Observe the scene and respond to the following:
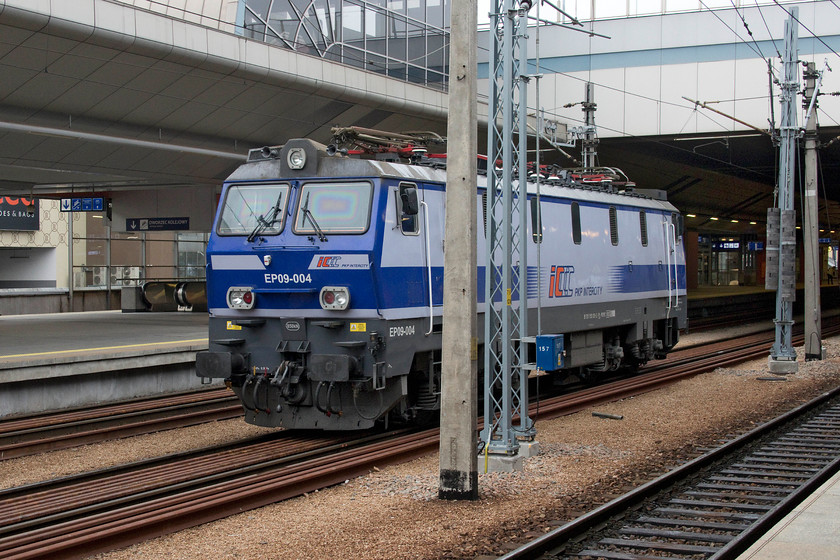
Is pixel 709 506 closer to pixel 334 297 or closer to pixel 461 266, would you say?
pixel 461 266

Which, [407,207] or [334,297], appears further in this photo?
[407,207]

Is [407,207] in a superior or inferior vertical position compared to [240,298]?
superior

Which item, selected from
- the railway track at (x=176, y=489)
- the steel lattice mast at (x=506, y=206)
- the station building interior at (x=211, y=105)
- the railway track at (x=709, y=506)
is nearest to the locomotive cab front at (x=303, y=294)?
the railway track at (x=176, y=489)

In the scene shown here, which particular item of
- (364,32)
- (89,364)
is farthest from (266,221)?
(364,32)

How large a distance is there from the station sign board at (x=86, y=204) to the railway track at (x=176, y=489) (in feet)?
61.9

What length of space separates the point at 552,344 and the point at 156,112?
42.9 ft

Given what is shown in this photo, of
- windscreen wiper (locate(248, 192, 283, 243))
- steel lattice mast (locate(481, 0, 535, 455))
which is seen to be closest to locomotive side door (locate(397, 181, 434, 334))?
steel lattice mast (locate(481, 0, 535, 455))

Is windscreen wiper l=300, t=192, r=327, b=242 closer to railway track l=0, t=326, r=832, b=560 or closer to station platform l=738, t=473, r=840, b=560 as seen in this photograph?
railway track l=0, t=326, r=832, b=560

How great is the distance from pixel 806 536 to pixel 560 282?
8381mm

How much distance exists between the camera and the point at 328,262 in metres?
11.4

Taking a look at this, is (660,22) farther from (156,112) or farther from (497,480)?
(497,480)

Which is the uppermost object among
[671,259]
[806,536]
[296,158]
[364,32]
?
[364,32]

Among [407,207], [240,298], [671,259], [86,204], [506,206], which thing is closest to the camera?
[506,206]

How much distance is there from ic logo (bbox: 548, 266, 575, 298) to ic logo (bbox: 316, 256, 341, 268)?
4.41 m
